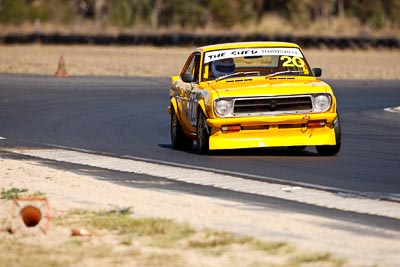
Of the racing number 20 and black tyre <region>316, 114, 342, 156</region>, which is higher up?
the racing number 20

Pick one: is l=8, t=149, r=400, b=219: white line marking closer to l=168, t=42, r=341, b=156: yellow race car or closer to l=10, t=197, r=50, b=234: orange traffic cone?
l=168, t=42, r=341, b=156: yellow race car

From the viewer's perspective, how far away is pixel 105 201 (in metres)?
11.4

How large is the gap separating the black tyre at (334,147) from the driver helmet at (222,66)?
1.65 meters

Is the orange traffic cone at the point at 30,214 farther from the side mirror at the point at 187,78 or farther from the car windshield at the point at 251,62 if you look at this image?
the car windshield at the point at 251,62

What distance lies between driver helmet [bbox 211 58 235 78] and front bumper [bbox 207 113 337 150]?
4.55ft

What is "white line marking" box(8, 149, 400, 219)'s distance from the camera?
11.3 meters

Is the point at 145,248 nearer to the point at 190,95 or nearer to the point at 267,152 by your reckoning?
the point at 267,152

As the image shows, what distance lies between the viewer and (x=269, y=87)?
51.3 ft

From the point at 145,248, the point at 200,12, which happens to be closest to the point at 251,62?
the point at 145,248

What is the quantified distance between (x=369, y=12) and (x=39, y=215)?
74511 mm

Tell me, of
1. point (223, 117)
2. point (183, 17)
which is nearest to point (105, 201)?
point (223, 117)

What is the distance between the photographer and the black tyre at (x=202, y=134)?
1562 cm

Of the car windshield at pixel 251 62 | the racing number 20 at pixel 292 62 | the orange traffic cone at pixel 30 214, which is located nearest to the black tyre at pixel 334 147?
the car windshield at pixel 251 62

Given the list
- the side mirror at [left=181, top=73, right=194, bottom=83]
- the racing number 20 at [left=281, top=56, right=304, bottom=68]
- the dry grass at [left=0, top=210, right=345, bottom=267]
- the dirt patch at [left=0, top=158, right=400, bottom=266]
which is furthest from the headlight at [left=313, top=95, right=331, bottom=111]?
the dry grass at [left=0, top=210, right=345, bottom=267]
